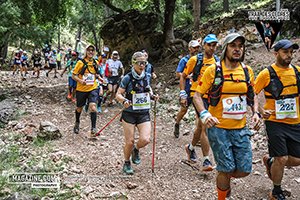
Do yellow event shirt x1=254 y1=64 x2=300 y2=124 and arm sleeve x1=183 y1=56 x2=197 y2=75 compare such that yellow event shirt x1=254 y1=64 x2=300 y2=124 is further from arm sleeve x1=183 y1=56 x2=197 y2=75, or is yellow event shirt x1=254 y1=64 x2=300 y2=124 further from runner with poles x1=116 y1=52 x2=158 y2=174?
runner with poles x1=116 y1=52 x2=158 y2=174

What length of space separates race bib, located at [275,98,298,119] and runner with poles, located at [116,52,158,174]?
218 centimetres

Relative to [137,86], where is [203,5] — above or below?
above

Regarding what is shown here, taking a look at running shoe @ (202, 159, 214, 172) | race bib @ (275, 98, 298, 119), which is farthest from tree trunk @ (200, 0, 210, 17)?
race bib @ (275, 98, 298, 119)

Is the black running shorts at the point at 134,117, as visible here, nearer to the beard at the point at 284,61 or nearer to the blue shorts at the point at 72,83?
the beard at the point at 284,61

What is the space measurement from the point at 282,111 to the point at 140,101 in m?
2.29

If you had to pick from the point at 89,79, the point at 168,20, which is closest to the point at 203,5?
the point at 168,20

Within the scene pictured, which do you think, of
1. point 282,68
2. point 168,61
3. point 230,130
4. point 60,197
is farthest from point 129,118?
point 168,61

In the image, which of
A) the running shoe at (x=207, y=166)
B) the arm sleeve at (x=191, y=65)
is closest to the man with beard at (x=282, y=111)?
the running shoe at (x=207, y=166)

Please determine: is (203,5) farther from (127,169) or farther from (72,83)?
(127,169)

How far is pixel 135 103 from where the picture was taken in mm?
5770

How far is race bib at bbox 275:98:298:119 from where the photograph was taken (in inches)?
185

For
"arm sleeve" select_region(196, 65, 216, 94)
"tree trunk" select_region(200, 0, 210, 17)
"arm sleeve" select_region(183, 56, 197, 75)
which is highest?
"tree trunk" select_region(200, 0, 210, 17)

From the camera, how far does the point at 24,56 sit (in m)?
25.5

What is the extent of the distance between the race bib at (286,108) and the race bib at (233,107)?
2.68 ft
